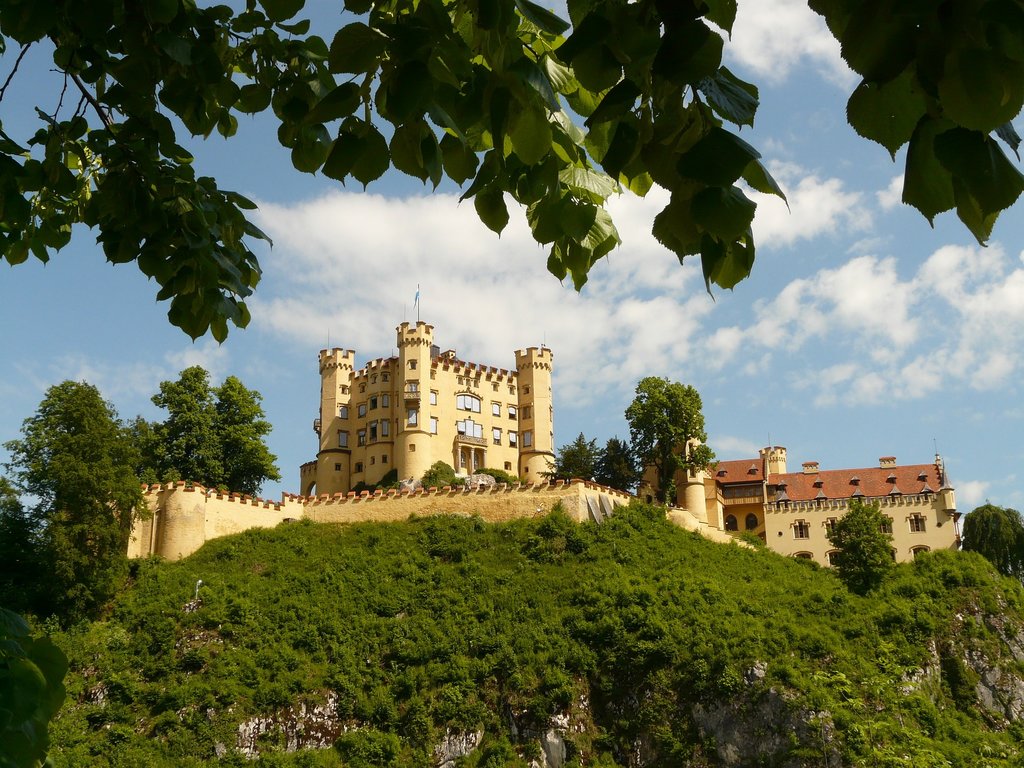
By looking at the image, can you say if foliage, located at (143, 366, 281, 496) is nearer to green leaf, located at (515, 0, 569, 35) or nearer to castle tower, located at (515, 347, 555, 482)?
castle tower, located at (515, 347, 555, 482)

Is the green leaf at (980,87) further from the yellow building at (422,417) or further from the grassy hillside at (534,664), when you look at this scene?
the yellow building at (422,417)

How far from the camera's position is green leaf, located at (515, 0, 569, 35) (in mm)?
2564

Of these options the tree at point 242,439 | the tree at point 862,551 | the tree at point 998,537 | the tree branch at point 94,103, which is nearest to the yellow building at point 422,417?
the tree at point 242,439

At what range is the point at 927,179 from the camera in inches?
74.6

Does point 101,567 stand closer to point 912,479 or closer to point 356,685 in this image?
point 356,685

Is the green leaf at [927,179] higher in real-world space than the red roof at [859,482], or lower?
lower

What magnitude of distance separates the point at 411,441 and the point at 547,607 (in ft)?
71.6

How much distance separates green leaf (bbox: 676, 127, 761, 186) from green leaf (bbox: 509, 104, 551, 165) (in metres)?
0.59

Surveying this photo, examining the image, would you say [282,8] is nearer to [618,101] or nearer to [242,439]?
[618,101]

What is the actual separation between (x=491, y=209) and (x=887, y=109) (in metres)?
1.56

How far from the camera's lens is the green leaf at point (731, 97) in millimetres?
2250

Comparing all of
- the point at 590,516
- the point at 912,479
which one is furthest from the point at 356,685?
the point at 912,479

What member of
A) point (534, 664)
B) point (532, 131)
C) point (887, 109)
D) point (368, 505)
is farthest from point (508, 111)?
point (368, 505)

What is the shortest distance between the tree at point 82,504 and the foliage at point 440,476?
18.2 meters
